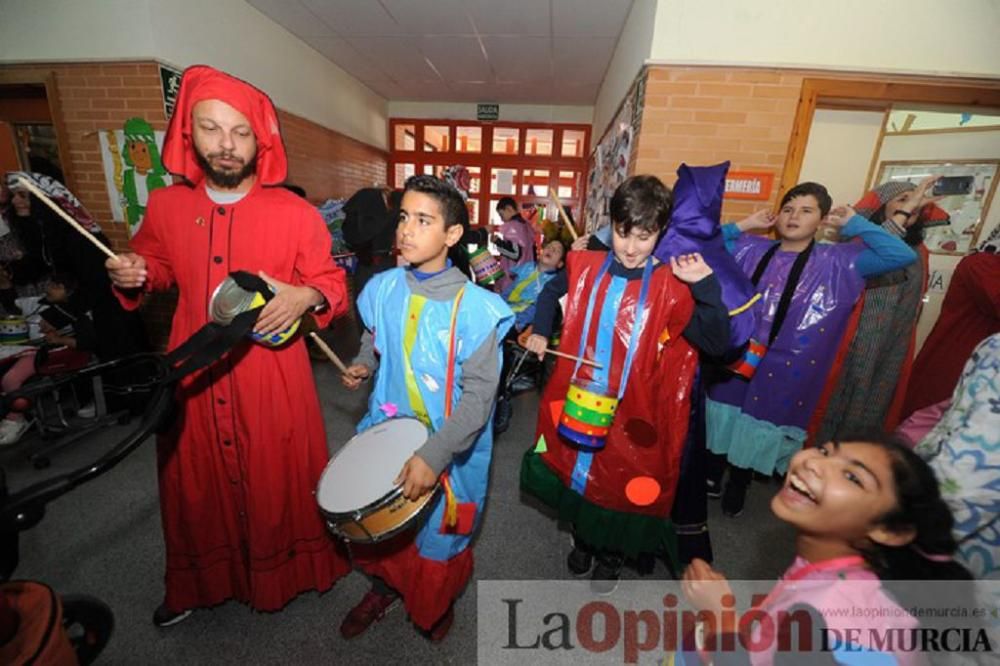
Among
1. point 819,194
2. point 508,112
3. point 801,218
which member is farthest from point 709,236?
point 508,112

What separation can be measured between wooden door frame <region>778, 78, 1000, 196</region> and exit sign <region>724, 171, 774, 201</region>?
274mm

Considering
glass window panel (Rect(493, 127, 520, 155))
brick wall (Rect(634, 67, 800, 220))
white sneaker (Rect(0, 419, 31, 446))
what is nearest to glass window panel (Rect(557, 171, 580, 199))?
glass window panel (Rect(493, 127, 520, 155))

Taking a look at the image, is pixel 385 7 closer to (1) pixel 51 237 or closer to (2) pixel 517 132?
(1) pixel 51 237

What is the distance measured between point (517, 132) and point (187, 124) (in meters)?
7.82

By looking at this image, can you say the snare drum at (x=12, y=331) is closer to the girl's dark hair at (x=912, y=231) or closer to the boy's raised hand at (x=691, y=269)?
the boy's raised hand at (x=691, y=269)

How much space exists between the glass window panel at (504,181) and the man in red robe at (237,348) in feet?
24.5

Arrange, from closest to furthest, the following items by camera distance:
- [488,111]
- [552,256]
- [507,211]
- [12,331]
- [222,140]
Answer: [222,140]
[12,331]
[552,256]
[507,211]
[488,111]

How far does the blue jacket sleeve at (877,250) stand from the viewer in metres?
2.12

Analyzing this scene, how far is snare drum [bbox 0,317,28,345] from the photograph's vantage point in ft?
10.5

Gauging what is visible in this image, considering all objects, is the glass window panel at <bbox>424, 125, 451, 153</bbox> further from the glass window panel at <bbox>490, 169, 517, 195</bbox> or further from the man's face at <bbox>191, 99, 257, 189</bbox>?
the man's face at <bbox>191, 99, 257, 189</bbox>

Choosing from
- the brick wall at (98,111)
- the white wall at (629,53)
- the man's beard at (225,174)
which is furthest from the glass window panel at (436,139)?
the man's beard at (225,174)

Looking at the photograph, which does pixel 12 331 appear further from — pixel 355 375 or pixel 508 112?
pixel 508 112

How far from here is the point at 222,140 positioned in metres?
1.37

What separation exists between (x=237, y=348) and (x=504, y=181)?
7860mm
